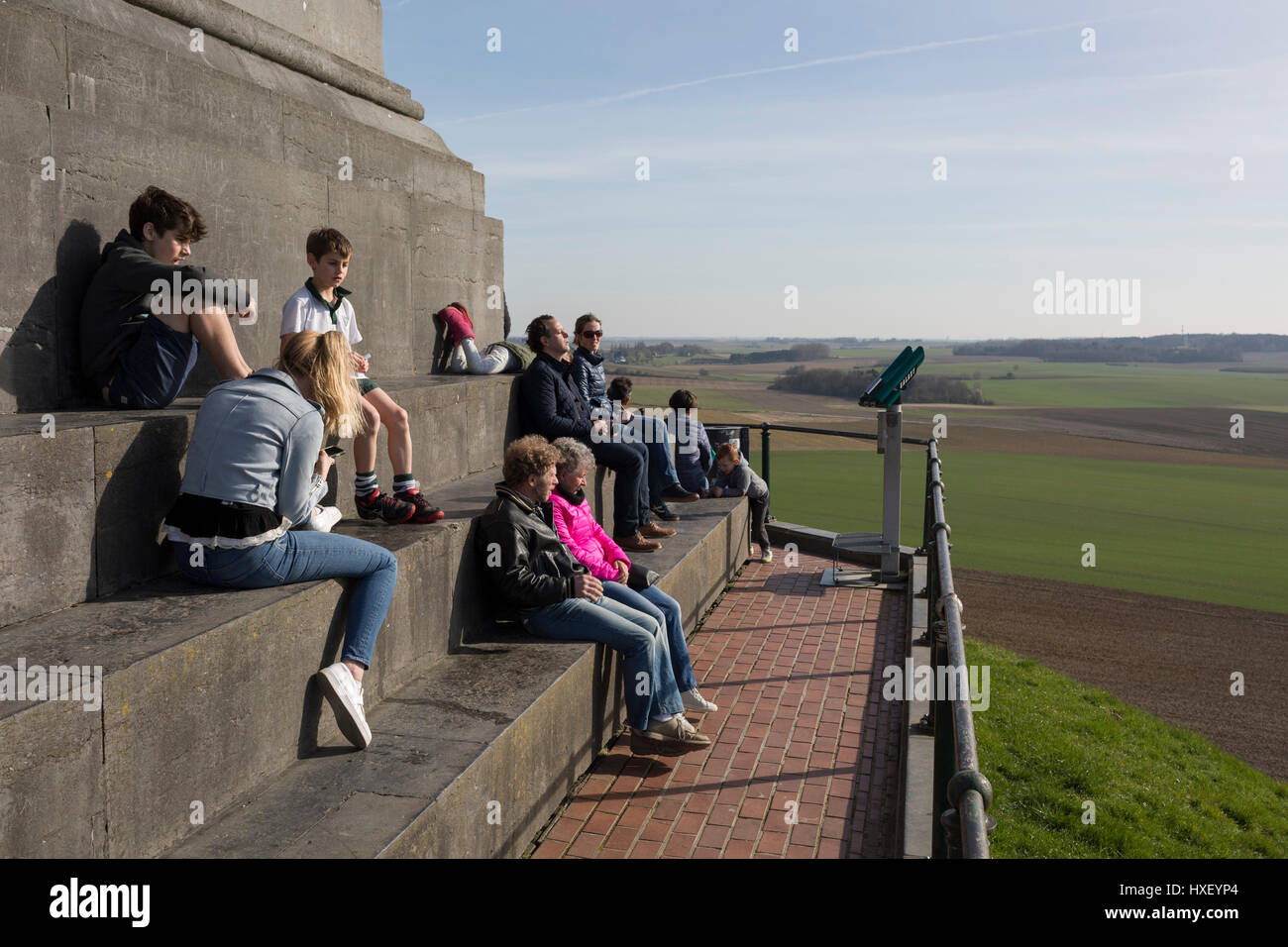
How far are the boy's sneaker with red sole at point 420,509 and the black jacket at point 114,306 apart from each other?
1.45 m

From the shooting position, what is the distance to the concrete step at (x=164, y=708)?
8.85 ft

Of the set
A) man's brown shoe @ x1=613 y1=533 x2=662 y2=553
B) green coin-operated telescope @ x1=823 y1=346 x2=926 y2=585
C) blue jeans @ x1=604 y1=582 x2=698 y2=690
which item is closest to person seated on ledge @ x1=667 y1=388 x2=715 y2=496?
green coin-operated telescope @ x1=823 y1=346 x2=926 y2=585

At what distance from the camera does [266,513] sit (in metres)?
3.78

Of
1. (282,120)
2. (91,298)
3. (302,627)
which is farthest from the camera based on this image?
(282,120)

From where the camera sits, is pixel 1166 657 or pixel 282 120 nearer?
pixel 282 120

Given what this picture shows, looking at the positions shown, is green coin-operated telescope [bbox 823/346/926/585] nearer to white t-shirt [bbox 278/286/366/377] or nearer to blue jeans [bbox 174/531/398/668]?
white t-shirt [bbox 278/286/366/377]

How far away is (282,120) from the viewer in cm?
665

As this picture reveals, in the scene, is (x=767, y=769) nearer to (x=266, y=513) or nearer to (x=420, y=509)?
(x=420, y=509)

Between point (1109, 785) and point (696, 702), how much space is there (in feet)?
12.3

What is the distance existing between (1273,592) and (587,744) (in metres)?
21.6

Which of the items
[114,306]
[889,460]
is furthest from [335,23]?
[889,460]

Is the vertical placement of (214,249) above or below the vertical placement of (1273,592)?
above
